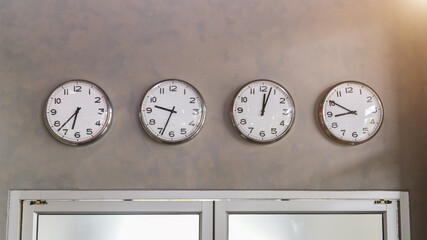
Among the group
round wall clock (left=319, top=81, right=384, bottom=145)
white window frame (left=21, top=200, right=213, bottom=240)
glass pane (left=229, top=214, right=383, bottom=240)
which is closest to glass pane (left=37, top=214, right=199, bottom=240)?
white window frame (left=21, top=200, right=213, bottom=240)

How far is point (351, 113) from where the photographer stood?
3168 mm

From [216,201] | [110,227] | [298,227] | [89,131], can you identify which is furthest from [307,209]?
[89,131]

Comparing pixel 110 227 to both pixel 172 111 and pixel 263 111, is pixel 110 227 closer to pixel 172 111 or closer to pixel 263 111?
pixel 172 111

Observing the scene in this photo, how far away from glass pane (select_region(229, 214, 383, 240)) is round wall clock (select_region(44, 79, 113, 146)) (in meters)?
0.89

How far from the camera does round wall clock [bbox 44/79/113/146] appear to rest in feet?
10.0

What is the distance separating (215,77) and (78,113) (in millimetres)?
785

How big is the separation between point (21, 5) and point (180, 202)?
143cm

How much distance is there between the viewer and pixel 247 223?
3125 millimetres

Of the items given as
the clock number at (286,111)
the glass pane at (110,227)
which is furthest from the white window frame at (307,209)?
the clock number at (286,111)

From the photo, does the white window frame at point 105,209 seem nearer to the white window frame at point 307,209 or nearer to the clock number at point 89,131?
the white window frame at point 307,209

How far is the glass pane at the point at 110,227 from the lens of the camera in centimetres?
→ 306

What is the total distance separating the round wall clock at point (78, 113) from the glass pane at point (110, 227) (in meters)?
0.43

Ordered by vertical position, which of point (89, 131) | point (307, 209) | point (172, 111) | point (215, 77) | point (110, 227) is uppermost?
point (215, 77)

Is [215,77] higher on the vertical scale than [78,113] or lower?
higher
